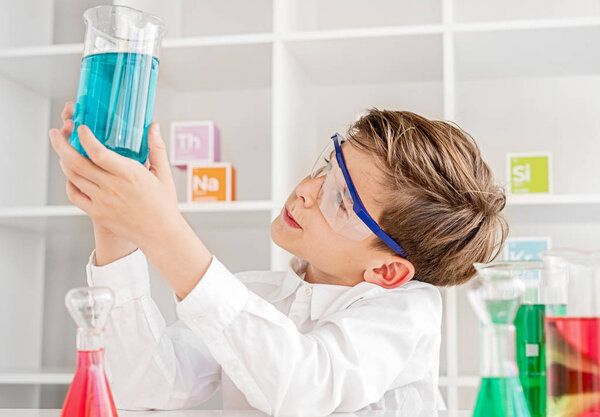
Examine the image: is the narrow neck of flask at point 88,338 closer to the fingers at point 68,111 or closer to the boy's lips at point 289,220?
the fingers at point 68,111

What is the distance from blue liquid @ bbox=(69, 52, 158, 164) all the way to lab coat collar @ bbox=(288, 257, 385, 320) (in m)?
0.47

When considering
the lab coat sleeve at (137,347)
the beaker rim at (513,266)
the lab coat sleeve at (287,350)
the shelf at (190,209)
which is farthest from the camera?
the shelf at (190,209)

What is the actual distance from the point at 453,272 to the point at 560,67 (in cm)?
118

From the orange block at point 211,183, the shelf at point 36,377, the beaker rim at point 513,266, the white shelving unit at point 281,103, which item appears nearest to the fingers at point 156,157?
the beaker rim at point 513,266

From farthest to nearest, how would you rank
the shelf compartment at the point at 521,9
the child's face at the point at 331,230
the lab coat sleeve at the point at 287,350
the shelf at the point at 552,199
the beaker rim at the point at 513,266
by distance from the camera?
the shelf compartment at the point at 521,9, the shelf at the point at 552,199, the child's face at the point at 331,230, the lab coat sleeve at the point at 287,350, the beaker rim at the point at 513,266

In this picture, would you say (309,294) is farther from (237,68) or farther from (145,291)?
(237,68)

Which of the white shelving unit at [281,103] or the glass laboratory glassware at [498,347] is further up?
the white shelving unit at [281,103]

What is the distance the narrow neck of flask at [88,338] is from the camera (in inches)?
28.1

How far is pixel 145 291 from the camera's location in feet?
3.85

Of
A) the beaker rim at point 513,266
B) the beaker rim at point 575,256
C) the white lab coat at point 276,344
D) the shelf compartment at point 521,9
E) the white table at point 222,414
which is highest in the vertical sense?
the shelf compartment at point 521,9

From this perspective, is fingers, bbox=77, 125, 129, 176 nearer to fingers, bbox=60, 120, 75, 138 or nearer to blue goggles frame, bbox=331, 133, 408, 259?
fingers, bbox=60, 120, 75, 138

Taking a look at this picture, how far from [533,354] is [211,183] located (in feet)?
4.57

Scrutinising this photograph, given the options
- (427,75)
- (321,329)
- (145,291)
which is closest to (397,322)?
(321,329)

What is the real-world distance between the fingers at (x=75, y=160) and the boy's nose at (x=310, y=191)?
487 millimetres
